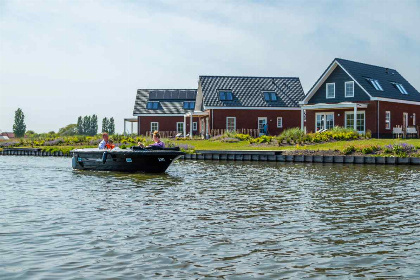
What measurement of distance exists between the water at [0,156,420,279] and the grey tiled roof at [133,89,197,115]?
133 ft

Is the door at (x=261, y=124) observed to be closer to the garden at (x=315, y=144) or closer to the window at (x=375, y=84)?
the garden at (x=315, y=144)

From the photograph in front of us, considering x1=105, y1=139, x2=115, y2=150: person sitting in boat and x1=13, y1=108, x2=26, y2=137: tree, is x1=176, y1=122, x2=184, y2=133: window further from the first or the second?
x1=105, y1=139, x2=115, y2=150: person sitting in boat

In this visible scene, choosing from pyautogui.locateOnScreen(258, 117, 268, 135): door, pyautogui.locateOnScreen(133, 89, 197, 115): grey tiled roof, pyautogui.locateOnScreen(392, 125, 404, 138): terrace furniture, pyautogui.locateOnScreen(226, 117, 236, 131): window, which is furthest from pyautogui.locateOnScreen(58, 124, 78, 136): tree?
pyautogui.locateOnScreen(392, 125, 404, 138): terrace furniture

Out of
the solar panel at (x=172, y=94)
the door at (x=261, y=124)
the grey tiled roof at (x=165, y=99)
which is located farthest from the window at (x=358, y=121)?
the solar panel at (x=172, y=94)

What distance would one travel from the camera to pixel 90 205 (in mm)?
11922

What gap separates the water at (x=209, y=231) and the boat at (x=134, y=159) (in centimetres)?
405

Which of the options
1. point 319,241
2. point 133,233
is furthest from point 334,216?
point 133,233

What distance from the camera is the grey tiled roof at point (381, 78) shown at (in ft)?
130

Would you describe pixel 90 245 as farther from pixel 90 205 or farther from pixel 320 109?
pixel 320 109

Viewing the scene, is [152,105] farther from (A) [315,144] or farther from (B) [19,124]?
(A) [315,144]

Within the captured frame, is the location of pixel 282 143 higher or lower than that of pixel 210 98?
lower

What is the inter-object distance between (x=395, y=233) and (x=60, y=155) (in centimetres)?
3295

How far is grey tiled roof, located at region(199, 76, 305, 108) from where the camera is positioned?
48094 mm

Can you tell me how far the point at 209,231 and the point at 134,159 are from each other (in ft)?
38.8
